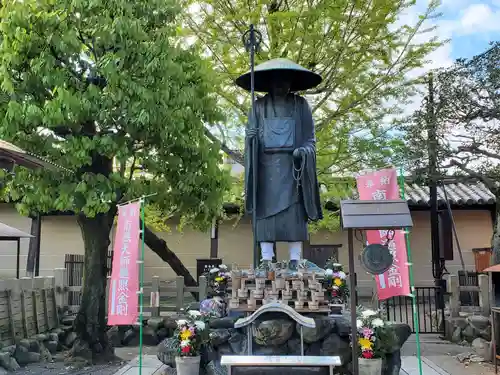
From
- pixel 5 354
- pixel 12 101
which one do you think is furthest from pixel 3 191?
pixel 5 354

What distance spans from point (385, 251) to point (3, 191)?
7.60 meters

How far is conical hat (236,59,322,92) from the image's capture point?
758 centimetres

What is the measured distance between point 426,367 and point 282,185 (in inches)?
155

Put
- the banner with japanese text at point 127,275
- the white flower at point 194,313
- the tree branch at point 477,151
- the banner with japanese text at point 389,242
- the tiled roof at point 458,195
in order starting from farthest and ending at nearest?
the tiled roof at point 458,195 → the tree branch at point 477,151 → the banner with japanese text at point 127,275 → the banner with japanese text at point 389,242 → the white flower at point 194,313

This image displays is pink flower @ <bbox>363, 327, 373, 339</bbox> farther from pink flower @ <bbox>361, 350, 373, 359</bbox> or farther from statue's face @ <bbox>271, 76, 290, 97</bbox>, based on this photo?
statue's face @ <bbox>271, 76, 290, 97</bbox>

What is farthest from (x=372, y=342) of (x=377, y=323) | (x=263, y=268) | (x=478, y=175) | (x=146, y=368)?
(x=478, y=175)

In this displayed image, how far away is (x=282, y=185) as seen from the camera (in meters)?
7.70

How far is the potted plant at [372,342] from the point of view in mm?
6629

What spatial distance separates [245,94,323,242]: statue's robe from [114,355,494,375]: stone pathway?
282 cm

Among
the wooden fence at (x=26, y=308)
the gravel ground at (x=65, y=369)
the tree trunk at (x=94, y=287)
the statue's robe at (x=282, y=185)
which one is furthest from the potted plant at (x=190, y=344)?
the wooden fence at (x=26, y=308)

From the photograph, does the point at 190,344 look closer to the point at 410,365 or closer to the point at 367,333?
the point at 367,333

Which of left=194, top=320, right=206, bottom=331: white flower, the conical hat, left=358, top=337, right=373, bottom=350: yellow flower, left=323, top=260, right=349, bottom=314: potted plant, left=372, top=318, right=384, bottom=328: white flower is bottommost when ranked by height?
left=358, top=337, right=373, bottom=350: yellow flower

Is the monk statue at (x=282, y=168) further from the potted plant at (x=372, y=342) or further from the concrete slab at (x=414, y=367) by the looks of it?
the concrete slab at (x=414, y=367)

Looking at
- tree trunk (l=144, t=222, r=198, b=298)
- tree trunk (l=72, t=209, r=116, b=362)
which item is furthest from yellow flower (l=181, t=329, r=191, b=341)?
tree trunk (l=144, t=222, r=198, b=298)
